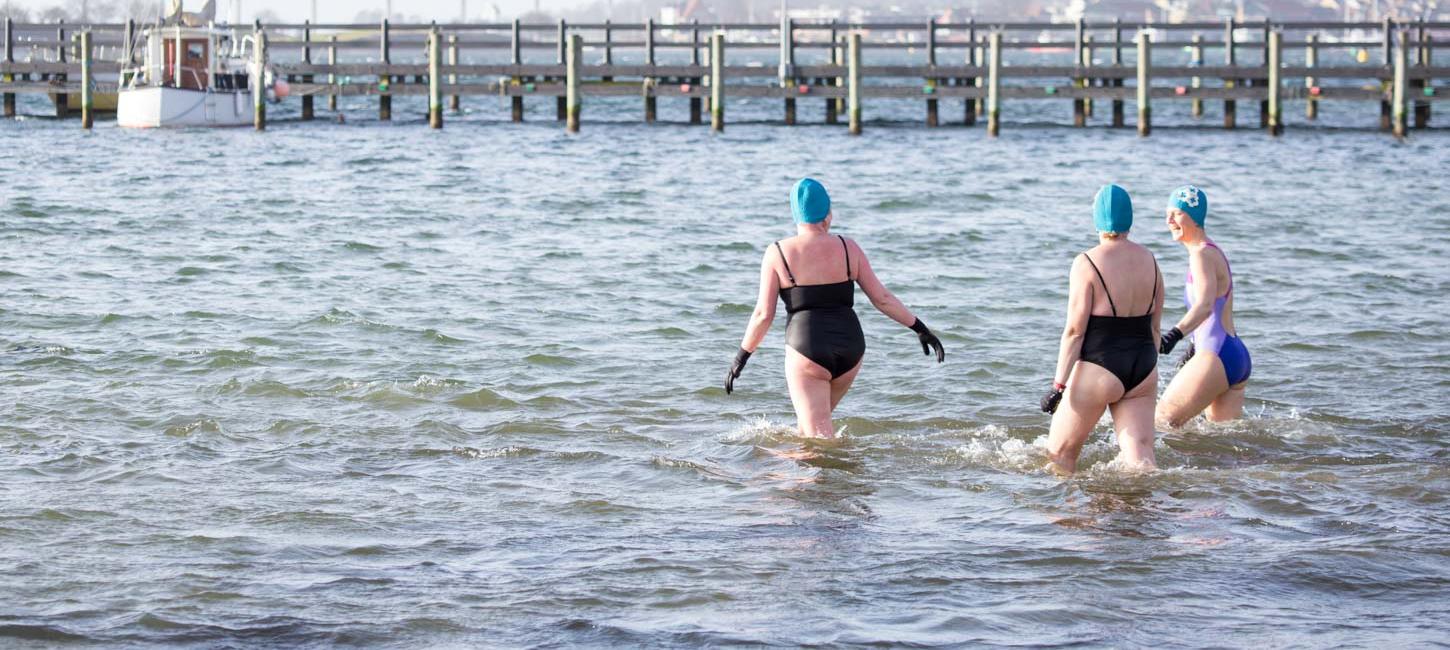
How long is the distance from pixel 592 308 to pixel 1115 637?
29.1 feet

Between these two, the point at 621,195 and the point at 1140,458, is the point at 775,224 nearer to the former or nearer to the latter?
the point at 621,195

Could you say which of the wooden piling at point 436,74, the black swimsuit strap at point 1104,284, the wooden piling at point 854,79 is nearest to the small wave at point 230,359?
the black swimsuit strap at point 1104,284

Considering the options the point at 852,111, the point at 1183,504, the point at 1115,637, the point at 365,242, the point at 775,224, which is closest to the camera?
the point at 1115,637

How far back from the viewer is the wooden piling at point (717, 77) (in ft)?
111

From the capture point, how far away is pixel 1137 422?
7.35 metres

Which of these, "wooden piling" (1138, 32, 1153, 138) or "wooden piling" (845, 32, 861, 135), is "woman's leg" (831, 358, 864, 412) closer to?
"wooden piling" (1138, 32, 1153, 138)

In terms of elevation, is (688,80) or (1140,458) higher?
(688,80)

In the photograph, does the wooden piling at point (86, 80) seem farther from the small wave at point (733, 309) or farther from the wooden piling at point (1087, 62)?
the small wave at point (733, 309)

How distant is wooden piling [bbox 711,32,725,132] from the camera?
33.8 metres

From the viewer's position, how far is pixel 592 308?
1410cm

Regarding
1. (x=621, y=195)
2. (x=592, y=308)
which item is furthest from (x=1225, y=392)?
(x=621, y=195)

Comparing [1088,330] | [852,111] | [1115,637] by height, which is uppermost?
[852,111]

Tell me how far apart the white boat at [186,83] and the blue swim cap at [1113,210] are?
110ft

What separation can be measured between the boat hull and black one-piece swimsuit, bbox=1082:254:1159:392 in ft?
111
